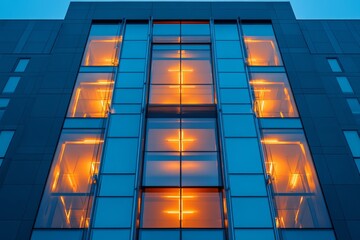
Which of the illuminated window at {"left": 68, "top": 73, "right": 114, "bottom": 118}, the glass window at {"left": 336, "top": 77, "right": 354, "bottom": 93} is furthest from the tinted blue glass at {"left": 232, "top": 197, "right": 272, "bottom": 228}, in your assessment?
the glass window at {"left": 336, "top": 77, "right": 354, "bottom": 93}

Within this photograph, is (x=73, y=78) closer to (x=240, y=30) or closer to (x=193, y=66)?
(x=193, y=66)

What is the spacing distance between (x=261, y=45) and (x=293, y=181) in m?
11.9

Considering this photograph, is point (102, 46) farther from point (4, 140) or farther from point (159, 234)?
point (159, 234)

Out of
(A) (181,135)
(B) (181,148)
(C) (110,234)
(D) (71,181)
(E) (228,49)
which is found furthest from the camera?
(E) (228,49)

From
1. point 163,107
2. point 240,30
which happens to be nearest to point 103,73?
point 163,107

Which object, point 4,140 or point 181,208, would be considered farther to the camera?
point 4,140

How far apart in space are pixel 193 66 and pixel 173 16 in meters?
5.87

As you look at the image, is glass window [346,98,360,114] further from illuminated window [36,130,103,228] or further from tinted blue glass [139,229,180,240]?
illuminated window [36,130,103,228]

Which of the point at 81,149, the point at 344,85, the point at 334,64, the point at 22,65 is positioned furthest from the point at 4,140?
the point at 334,64

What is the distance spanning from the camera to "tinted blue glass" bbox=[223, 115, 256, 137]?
2247 centimetres

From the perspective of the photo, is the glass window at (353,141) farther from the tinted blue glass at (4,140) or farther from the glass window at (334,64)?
the tinted blue glass at (4,140)

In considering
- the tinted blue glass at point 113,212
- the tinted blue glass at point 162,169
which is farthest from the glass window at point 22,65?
the tinted blue glass at point 113,212

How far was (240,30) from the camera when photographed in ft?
98.6

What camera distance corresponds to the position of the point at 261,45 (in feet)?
95.5
